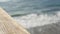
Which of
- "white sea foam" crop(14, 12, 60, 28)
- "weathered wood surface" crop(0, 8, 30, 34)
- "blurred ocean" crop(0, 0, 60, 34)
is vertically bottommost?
"weathered wood surface" crop(0, 8, 30, 34)

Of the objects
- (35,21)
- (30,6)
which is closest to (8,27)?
(35,21)

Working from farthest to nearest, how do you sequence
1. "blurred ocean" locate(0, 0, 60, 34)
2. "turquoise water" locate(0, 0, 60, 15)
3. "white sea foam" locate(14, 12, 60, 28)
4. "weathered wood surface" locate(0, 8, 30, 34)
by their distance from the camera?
"turquoise water" locate(0, 0, 60, 15), "blurred ocean" locate(0, 0, 60, 34), "white sea foam" locate(14, 12, 60, 28), "weathered wood surface" locate(0, 8, 30, 34)

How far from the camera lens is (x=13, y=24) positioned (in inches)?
61.6

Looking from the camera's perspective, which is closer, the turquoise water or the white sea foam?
the white sea foam

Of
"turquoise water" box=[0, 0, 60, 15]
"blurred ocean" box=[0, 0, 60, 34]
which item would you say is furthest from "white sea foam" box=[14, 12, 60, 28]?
"turquoise water" box=[0, 0, 60, 15]

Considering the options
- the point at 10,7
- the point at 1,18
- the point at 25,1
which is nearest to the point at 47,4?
the point at 25,1

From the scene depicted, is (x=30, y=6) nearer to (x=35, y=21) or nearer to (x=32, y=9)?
(x=32, y=9)

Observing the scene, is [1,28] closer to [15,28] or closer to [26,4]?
[15,28]

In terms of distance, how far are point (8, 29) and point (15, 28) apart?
3.1 inches

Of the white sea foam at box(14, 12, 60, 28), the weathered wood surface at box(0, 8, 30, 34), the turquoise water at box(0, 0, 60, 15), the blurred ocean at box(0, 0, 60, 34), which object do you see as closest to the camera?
the weathered wood surface at box(0, 8, 30, 34)

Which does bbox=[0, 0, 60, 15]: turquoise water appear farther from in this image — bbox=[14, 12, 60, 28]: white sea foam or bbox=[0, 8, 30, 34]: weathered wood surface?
bbox=[0, 8, 30, 34]: weathered wood surface

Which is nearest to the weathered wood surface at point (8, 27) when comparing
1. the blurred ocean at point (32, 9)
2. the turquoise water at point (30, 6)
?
the blurred ocean at point (32, 9)

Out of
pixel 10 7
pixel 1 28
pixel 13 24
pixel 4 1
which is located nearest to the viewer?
pixel 1 28

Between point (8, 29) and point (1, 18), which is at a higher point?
point (1, 18)
